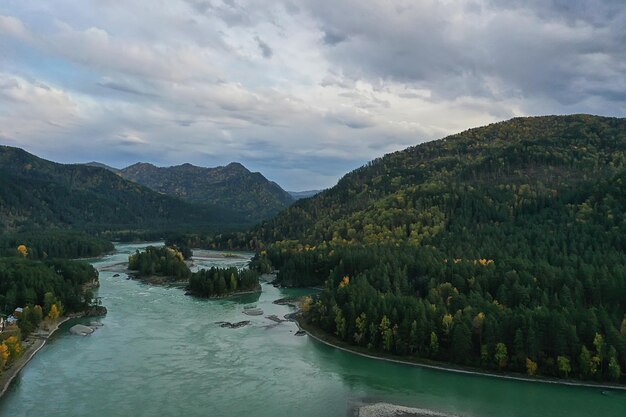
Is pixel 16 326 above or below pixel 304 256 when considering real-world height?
below

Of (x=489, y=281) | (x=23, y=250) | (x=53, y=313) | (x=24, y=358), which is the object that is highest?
(x=489, y=281)

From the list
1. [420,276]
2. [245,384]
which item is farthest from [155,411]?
[420,276]

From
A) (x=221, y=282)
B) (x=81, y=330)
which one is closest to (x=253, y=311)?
(x=221, y=282)

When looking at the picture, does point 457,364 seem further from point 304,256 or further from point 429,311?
point 304,256

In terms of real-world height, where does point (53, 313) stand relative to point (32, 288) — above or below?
below

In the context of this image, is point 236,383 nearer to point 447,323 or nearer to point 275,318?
point 447,323

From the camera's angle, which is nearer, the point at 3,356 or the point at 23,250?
the point at 3,356
